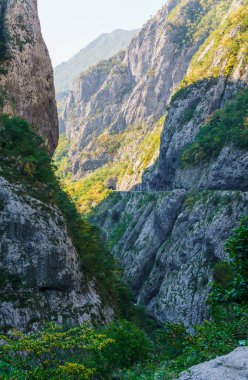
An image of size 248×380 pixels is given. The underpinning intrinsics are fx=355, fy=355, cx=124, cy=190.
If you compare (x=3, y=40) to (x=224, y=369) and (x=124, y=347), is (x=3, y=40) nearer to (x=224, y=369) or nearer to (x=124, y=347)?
(x=124, y=347)

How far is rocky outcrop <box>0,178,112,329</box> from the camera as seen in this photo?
1908 centimetres

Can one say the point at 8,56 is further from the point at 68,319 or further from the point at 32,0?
the point at 68,319

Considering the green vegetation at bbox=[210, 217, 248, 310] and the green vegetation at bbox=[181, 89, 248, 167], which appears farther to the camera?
the green vegetation at bbox=[181, 89, 248, 167]

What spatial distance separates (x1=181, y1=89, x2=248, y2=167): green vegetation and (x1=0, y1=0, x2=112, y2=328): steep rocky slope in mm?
25350

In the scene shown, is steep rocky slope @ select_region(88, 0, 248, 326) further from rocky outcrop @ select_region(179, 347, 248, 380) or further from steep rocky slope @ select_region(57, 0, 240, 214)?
steep rocky slope @ select_region(57, 0, 240, 214)

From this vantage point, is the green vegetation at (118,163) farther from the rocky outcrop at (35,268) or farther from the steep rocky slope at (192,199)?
the rocky outcrop at (35,268)

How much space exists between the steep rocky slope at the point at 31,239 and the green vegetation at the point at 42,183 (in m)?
0.07

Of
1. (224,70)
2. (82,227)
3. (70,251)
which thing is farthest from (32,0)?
(224,70)

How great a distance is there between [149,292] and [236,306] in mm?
35783

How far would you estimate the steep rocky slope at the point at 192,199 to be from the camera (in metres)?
37.3

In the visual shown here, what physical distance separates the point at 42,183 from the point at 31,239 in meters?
5.63

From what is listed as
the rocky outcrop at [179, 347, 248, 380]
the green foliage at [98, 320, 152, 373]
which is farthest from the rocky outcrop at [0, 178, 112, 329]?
the rocky outcrop at [179, 347, 248, 380]

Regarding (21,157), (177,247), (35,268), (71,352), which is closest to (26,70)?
(21,157)

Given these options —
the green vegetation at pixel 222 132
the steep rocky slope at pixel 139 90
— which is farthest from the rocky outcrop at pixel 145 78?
the green vegetation at pixel 222 132
